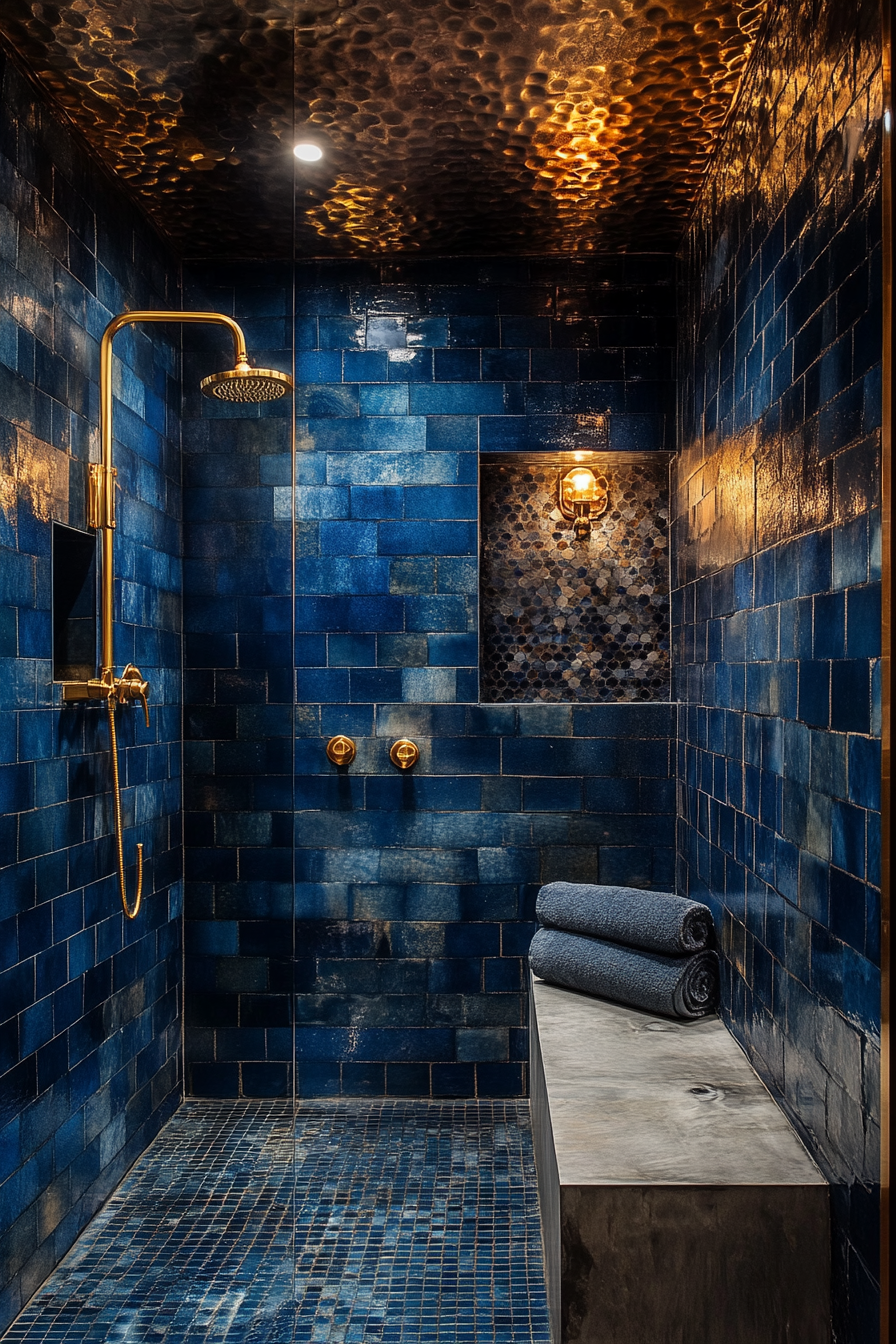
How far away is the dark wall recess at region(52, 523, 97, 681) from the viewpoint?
2.04m

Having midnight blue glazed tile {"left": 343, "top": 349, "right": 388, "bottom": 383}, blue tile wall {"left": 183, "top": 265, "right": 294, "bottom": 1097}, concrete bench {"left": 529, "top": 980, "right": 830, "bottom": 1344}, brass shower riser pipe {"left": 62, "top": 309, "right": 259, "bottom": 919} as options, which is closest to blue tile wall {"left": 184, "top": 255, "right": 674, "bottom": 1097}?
midnight blue glazed tile {"left": 343, "top": 349, "right": 388, "bottom": 383}

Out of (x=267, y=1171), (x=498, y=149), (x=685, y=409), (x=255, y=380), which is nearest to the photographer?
(x=255, y=380)

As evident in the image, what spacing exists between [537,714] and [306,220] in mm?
1642

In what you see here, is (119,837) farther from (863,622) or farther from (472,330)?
(472,330)

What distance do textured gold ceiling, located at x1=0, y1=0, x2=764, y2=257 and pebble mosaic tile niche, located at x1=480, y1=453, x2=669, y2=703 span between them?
2.62 feet

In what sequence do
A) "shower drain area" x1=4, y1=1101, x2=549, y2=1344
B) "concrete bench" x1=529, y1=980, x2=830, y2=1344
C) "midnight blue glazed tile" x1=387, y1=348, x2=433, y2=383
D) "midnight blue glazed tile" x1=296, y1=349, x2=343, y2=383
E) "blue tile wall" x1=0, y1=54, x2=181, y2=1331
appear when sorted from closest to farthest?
"concrete bench" x1=529, y1=980, x2=830, y2=1344
"blue tile wall" x1=0, y1=54, x2=181, y2=1331
"shower drain area" x1=4, y1=1101, x2=549, y2=1344
"midnight blue glazed tile" x1=296, y1=349, x2=343, y2=383
"midnight blue glazed tile" x1=387, y1=348, x2=433, y2=383

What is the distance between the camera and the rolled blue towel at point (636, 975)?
7.98ft

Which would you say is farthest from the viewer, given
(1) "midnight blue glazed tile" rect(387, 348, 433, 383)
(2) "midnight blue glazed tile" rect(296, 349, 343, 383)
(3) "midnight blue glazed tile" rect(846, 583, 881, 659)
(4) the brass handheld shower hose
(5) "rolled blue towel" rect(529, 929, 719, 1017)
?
(1) "midnight blue glazed tile" rect(387, 348, 433, 383)

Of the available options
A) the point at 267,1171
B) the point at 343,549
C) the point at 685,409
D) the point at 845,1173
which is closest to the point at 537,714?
the point at 343,549

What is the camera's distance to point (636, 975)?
8.19ft

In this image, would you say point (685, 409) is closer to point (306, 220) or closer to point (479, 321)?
point (479, 321)

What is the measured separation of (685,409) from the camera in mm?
3027

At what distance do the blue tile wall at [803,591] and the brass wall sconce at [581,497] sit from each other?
2.10ft

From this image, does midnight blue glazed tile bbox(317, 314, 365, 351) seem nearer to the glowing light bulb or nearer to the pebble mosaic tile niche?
the pebble mosaic tile niche
